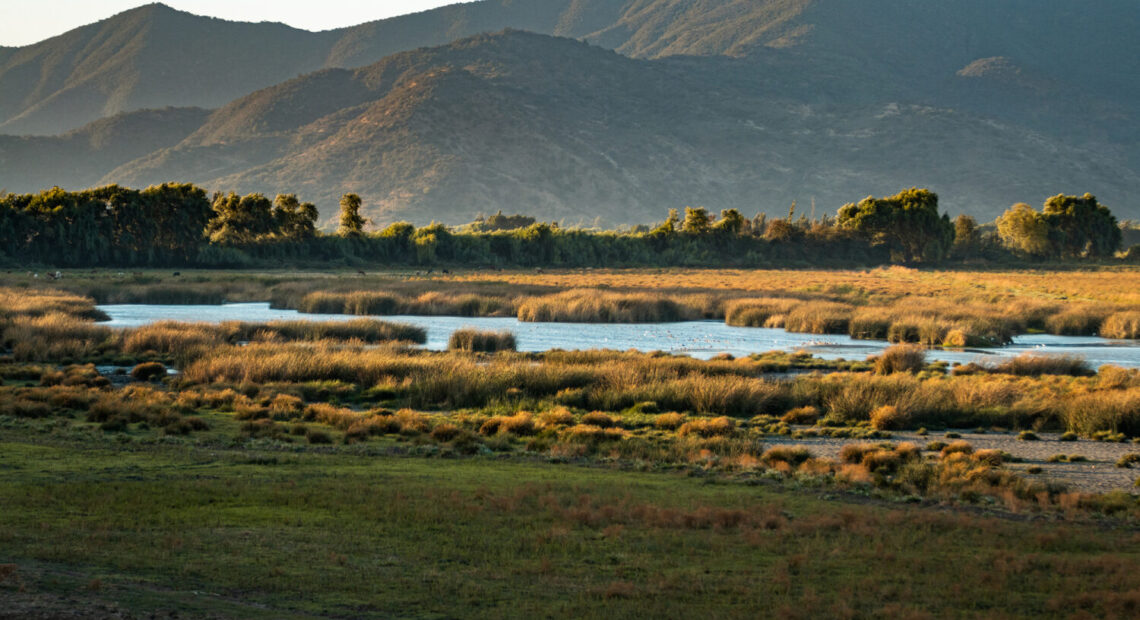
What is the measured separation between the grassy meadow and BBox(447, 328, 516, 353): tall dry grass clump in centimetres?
28

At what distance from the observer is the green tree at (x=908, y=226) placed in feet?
505

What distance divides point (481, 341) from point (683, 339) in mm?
14759

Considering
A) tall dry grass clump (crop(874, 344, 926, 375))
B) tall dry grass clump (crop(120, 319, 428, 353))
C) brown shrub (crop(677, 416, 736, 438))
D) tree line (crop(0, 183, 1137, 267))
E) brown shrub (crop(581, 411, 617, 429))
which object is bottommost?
brown shrub (crop(581, 411, 617, 429))

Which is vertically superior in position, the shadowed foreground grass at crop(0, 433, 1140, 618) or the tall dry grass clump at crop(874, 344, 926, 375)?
the tall dry grass clump at crop(874, 344, 926, 375)

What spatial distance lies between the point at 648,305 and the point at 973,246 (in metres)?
94.2

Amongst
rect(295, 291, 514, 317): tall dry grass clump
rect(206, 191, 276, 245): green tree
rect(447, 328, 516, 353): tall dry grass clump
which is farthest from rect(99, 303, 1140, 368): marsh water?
rect(206, 191, 276, 245): green tree

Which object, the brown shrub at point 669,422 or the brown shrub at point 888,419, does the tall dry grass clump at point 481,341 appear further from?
the brown shrub at point 888,419

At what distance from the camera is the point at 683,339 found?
66.7m

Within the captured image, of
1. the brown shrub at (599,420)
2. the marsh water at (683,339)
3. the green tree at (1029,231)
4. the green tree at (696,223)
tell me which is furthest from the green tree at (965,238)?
the brown shrub at (599,420)

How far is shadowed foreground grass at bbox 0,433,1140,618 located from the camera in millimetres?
14078

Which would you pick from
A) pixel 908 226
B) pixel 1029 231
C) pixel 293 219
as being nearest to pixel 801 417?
pixel 293 219

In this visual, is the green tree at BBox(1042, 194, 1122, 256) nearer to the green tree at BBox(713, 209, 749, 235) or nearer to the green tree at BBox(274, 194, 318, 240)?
the green tree at BBox(713, 209, 749, 235)

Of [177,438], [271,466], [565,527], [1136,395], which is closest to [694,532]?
[565,527]

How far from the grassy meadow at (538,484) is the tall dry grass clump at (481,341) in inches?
11.2
